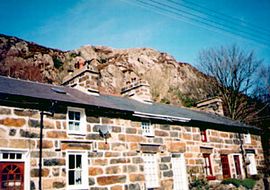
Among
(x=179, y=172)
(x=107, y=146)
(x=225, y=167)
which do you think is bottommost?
(x=225, y=167)

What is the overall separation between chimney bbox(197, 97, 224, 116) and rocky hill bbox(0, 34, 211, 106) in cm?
766

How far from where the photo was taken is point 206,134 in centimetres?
1862

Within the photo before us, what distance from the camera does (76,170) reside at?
11.5m

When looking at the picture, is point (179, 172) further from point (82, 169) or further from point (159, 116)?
point (82, 169)

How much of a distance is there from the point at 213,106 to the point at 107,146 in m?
16.0

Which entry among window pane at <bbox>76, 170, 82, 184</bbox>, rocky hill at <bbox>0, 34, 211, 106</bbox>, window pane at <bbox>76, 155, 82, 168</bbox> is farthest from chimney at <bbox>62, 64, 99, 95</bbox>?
rocky hill at <bbox>0, 34, 211, 106</bbox>

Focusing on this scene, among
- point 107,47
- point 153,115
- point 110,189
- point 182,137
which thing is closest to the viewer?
point 110,189

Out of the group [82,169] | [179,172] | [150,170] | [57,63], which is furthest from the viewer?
[57,63]

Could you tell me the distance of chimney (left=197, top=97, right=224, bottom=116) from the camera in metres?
25.8

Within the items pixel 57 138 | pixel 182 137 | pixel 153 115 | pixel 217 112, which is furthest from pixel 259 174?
pixel 57 138

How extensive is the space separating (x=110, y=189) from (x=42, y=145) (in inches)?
148

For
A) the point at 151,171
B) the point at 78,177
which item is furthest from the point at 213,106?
the point at 78,177

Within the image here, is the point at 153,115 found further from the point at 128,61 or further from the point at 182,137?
the point at 128,61

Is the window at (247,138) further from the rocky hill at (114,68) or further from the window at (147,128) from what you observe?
the rocky hill at (114,68)
